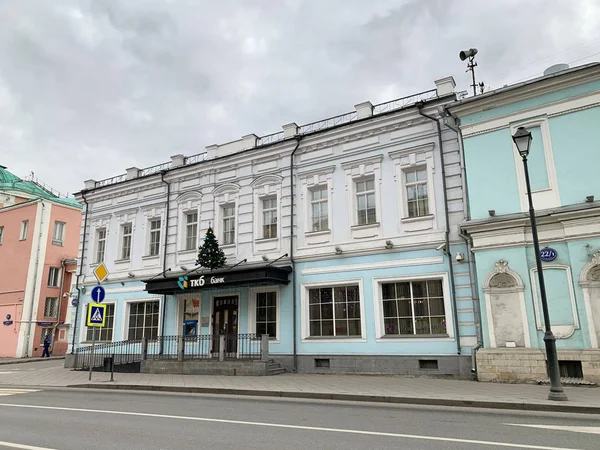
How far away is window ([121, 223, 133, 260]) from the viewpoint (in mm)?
22578

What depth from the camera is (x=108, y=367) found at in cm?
1958

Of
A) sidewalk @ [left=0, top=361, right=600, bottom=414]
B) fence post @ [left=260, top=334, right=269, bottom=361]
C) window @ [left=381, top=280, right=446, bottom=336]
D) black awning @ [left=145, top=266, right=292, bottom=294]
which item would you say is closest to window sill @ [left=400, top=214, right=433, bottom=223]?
window @ [left=381, top=280, right=446, bottom=336]

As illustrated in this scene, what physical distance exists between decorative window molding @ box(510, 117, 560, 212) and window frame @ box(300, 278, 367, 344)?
590cm

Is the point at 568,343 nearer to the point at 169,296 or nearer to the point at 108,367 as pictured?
the point at 169,296

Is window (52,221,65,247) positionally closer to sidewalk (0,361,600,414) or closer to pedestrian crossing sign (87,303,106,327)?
sidewalk (0,361,600,414)

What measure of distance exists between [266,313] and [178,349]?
3710mm

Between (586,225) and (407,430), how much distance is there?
28.3 ft

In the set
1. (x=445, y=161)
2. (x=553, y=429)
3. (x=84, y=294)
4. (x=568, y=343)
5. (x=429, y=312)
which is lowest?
(x=553, y=429)

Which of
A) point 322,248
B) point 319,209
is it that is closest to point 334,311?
point 322,248

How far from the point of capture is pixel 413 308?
1520 cm

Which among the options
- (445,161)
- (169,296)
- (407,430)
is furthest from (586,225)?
(169,296)

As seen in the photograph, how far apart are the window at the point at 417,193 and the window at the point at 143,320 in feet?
39.7

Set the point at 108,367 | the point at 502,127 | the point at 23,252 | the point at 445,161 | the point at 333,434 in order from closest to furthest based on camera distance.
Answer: the point at 333,434, the point at 502,127, the point at 445,161, the point at 108,367, the point at 23,252

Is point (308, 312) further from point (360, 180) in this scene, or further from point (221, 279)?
point (360, 180)
